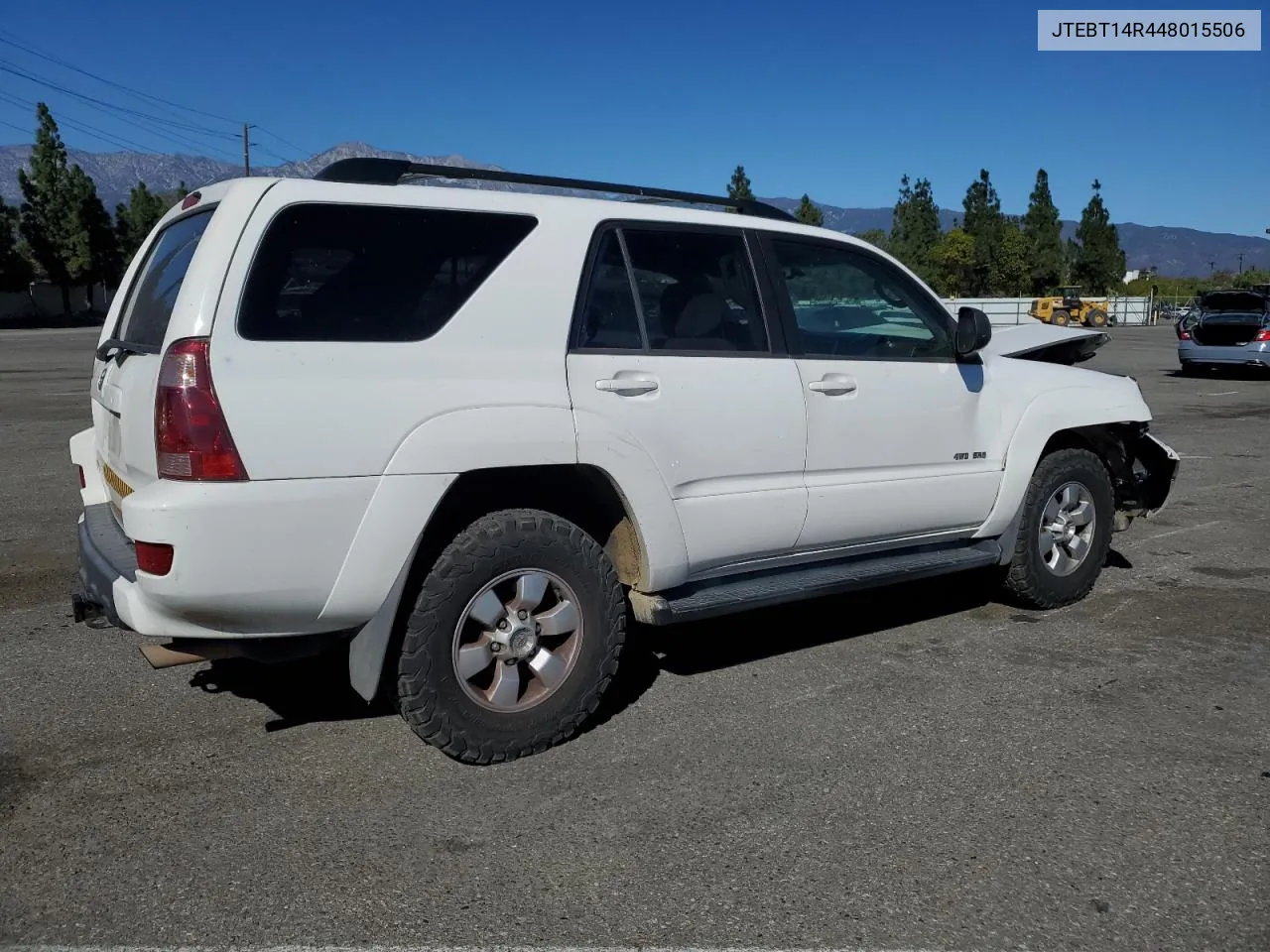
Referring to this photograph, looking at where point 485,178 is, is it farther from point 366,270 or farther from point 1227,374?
point 1227,374

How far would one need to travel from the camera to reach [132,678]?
4.61 meters

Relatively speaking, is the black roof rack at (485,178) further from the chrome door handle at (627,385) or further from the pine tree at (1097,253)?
the pine tree at (1097,253)

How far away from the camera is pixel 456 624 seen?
365cm

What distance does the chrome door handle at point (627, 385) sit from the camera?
12.9 feet


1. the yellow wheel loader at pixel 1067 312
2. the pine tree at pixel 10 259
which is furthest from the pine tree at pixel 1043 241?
the pine tree at pixel 10 259

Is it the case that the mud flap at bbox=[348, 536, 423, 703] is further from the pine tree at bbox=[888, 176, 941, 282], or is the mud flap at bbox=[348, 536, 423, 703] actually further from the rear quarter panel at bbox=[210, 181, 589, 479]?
the pine tree at bbox=[888, 176, 941, 282]

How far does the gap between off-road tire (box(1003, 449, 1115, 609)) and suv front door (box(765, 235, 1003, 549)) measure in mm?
309

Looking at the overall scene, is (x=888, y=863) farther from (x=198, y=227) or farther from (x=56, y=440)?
(x=56, y=440)

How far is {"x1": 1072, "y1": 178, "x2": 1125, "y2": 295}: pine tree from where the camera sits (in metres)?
76.8

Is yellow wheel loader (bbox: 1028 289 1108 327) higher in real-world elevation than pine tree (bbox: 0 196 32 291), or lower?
lower

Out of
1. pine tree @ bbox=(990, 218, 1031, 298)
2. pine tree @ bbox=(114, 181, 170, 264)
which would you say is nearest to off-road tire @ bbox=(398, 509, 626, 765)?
pine tree @ bbox=(114, 181, 170, 264)

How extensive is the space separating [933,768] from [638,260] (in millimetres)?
2077

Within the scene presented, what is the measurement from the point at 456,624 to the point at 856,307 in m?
2.33

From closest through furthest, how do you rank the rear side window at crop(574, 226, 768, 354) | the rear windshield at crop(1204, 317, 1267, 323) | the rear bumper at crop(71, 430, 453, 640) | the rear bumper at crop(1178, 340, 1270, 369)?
the rear bumper at crop(71, 430, 453, 640)
the rear side window at crop(574, 226, 768, 354)
the rear bumper at crop(1178, 340, 1270, 369)
the rear windshield at crop(1204, 317, 1267, 323)
